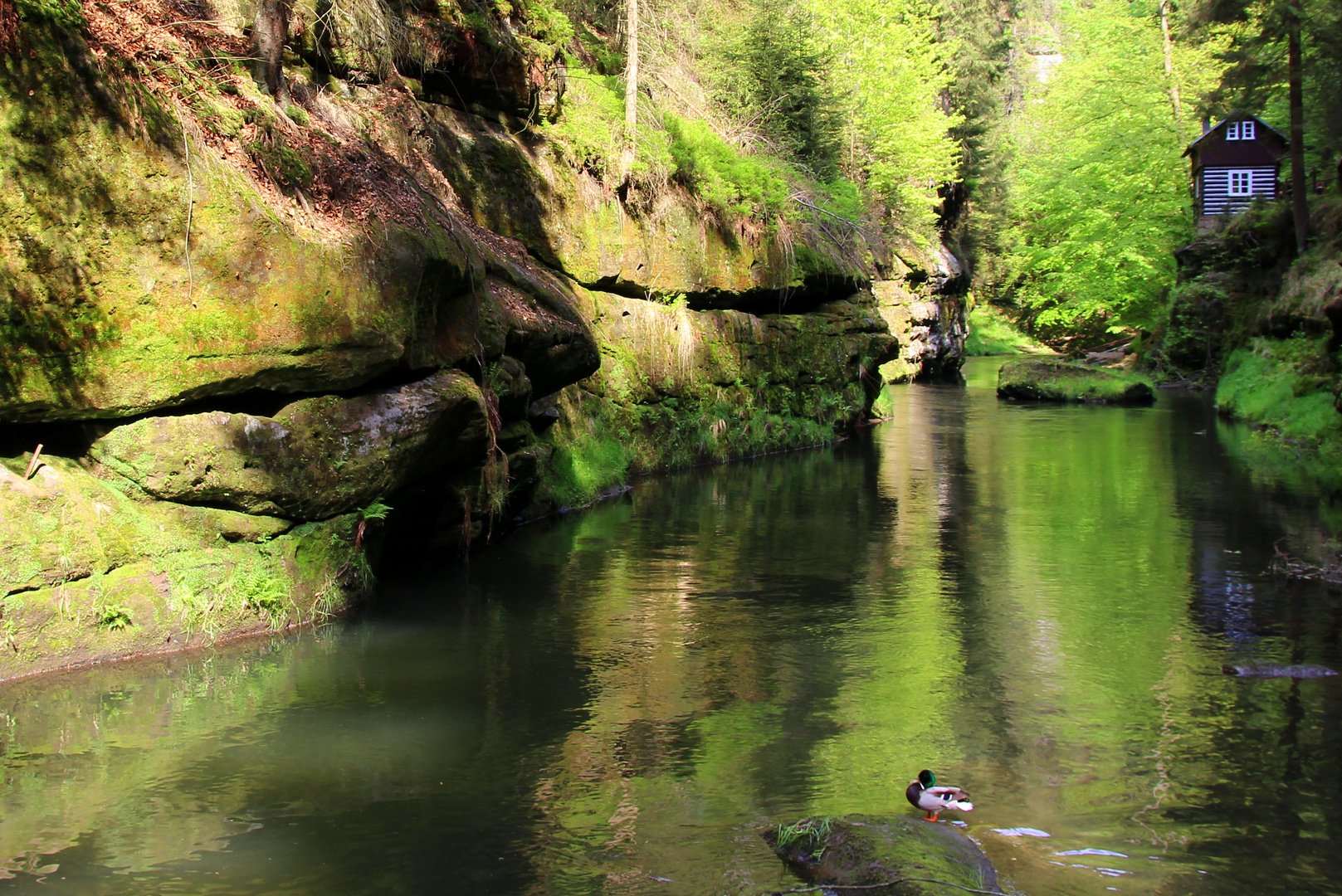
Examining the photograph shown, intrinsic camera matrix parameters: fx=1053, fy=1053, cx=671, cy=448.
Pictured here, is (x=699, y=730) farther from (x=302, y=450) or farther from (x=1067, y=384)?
(x=1067, y=384)

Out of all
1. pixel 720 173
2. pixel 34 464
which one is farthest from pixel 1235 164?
pixel 34 464

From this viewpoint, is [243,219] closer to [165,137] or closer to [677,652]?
[165,137]

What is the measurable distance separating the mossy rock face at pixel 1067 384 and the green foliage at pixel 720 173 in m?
16.0

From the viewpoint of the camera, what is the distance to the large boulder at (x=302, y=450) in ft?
30.1

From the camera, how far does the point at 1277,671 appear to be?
8.75 metres

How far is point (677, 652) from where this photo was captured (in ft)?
31.3

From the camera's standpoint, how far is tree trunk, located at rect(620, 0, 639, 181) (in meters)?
20.4

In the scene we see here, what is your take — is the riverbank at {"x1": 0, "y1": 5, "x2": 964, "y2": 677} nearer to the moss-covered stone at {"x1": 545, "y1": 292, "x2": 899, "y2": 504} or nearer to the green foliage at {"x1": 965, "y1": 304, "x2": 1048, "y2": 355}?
the moss-covered stone at {"x1": 545, "y1": 292, "x2": 899, "y2": 504}

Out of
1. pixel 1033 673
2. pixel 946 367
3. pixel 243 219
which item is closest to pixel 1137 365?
pixel 946 367

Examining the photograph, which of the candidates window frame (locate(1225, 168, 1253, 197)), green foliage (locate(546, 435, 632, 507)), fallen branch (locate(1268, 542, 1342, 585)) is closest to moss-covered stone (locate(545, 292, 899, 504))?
green foliage (locate(546, 435, 632, 507))

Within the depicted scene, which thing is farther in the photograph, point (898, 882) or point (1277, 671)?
point (1277, 671)

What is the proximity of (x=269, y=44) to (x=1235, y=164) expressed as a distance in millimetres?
42141

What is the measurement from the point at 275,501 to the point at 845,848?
6469 millimetres

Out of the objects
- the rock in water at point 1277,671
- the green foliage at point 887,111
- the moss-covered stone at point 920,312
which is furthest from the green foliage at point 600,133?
the moss-covered stone at point 920,312
